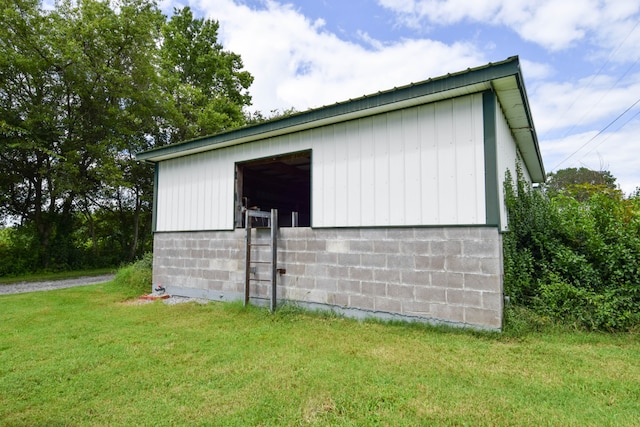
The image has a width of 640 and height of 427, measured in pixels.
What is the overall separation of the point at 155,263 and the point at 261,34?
9.10 m

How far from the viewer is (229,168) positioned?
20.5ft

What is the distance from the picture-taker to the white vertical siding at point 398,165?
4012 millimetres

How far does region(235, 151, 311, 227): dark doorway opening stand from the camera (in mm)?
6970

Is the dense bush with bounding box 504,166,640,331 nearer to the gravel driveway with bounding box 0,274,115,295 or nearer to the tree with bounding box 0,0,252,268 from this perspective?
the gravel driveway with bounding box 0,274,115,295

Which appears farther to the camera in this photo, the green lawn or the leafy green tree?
the leafy green tree

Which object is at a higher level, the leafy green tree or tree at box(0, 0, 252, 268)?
the leafy green tree

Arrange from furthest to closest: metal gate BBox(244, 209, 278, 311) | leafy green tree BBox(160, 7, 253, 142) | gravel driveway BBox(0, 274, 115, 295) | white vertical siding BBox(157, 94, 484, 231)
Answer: leafy green tree BBox(160, 7, 253, 142) → gravel driveway BBox(0, 274, 115, 295) → metal gate BBox(244, 209, 278, 311) → white vertical siding BBox(157, 94, 484, 231)

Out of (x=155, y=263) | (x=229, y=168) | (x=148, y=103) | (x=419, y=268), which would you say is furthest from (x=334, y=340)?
(x=148, y=103)

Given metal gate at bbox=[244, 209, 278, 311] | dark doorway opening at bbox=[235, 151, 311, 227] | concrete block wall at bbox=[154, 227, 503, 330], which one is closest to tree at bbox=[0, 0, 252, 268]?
dark doorway opening at bbox=[235, 151, 311, 227]

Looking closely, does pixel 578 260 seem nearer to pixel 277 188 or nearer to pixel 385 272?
pixel 385 272

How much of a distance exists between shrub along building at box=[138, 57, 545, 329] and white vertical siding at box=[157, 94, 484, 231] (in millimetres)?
15

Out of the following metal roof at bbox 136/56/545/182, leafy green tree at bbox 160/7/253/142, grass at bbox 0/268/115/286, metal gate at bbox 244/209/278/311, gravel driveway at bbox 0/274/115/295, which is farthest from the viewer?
leafy green tree at bbox 160/7/253/142

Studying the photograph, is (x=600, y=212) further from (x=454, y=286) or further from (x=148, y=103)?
(x=148, y=103)

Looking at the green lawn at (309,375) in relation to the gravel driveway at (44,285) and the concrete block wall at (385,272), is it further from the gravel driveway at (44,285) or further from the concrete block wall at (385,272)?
the gravel driveway at (44,285)
